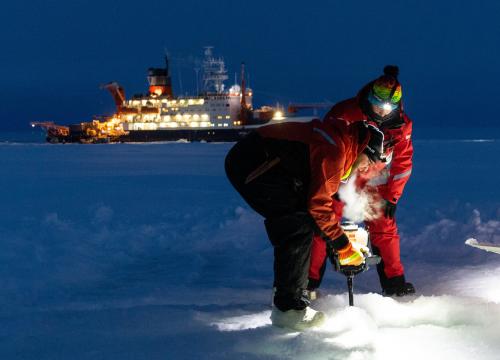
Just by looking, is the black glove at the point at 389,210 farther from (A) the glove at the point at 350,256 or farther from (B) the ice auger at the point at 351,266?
(A) the glove at the point at 350,256

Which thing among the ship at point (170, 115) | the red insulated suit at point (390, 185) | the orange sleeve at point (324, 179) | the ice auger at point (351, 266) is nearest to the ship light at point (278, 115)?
the ship at point (170, 115)

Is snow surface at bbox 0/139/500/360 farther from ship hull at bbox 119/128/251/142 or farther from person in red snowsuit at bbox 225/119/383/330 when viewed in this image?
ship hull at bbox 119/128/251/142

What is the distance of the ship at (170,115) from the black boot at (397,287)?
42.7 metres

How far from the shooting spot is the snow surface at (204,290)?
2.45 m

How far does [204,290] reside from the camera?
352cm

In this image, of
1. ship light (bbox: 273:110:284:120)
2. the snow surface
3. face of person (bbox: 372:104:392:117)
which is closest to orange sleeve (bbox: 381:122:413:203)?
face of person (bbox: 372:104:392:117)

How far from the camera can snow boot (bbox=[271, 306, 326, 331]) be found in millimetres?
2662

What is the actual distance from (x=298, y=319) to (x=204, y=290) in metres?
1.00

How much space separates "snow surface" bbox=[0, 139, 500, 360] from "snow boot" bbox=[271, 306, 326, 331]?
56 mm

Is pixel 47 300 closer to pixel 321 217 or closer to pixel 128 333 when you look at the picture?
pixel 128 333

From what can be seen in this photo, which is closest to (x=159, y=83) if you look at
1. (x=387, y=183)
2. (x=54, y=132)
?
(x=54, y=132)

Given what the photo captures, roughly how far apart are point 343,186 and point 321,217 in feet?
3.31

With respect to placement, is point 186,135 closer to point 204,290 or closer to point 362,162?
point 204,290

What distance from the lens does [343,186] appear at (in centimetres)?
346
